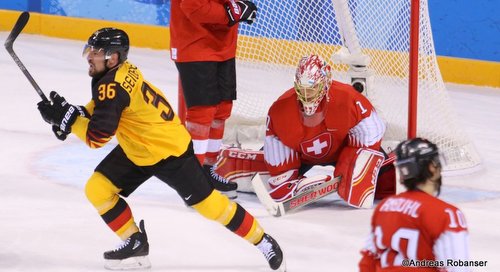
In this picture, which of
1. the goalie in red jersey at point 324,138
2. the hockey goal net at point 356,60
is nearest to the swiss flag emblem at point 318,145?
the goalie in red jersey at point 324,138

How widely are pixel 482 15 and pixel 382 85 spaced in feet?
7.13

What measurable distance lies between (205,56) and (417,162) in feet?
7.57

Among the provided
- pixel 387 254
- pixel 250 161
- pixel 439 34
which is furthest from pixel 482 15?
pixel 387 254

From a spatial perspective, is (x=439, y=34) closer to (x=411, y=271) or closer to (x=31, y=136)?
(x=31, y=136)

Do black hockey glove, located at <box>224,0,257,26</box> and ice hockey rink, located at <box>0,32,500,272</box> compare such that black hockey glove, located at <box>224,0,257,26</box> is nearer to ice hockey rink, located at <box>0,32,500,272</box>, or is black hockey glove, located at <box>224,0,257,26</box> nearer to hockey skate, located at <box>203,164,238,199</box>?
hockey skate, located at <box>203,164,238,199</box>

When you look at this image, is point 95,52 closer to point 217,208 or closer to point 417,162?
point 217,208

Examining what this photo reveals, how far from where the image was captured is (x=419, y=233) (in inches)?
106

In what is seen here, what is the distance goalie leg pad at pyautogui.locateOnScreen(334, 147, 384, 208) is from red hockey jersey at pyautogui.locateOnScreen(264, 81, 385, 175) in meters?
0.07

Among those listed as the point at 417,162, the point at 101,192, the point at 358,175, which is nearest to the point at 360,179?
the point at 358,175

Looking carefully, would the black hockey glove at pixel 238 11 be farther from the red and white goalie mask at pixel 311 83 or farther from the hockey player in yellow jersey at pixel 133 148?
the hockey player in yellow jersey at pixel 133 148

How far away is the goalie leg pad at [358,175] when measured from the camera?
15.9 ft

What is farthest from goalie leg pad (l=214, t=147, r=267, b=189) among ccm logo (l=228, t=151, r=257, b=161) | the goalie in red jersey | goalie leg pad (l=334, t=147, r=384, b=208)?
goalie leg pad (l=334, t=147, r=384, b=208)

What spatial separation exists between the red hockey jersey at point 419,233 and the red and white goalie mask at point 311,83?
1.99 meters

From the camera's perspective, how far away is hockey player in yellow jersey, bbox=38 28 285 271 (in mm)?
3867
